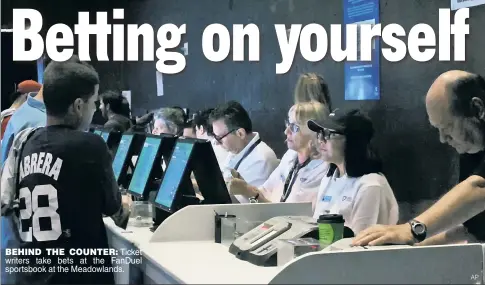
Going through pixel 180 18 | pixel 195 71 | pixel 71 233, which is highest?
pixel 180 18

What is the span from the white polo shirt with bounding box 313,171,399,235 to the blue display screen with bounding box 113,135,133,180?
3.37 feet

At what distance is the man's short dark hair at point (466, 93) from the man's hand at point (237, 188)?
1.10 metres

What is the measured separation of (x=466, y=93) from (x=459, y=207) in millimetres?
480

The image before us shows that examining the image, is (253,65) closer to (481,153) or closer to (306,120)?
(306,120)

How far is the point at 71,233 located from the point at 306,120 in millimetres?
1221

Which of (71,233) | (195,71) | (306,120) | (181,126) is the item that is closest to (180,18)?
(195,71)

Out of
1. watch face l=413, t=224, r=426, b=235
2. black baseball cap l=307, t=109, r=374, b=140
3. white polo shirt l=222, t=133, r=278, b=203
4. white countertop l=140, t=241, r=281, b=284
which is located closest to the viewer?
white countertop l=140, t=241, r=281, b=284

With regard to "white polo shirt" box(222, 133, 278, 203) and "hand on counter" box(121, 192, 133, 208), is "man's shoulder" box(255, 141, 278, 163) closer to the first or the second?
"white polo shirt" box(222, 133, 278, 203)

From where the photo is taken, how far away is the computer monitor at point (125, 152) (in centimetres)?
369

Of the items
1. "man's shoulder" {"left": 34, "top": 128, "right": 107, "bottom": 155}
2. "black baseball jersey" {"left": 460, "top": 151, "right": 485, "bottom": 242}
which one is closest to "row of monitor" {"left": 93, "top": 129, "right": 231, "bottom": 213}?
"man's shoulder" {"left": 34, "top": 128, "right": 107, "bottom": 155}

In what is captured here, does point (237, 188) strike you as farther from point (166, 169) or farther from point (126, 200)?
point (126, 200)

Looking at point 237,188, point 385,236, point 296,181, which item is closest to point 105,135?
point 237,188

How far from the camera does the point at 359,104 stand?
3467 millimetres

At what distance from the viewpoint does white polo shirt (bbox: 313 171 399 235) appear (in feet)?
10.2
